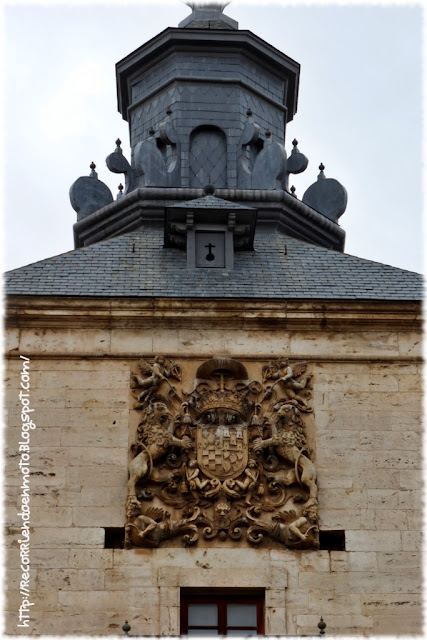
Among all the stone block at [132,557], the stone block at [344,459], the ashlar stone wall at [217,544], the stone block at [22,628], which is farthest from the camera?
the stone block at [344,459]

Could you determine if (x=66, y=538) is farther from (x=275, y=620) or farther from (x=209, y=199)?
(x=209, y=199)

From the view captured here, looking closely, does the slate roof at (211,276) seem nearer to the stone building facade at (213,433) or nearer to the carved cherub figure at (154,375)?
the stone building facade at (213,433)

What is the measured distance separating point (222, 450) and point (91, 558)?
2.00 metres

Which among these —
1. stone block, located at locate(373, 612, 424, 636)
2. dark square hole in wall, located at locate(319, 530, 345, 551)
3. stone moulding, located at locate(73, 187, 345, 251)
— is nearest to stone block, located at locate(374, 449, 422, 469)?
dark square hole in wall, located at locate(319, 530, 345, 551)

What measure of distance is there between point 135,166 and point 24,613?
9436 millimetres

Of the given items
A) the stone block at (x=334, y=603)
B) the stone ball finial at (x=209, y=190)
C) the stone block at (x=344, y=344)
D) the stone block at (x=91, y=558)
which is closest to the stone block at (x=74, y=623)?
the stone block at (x=91, y=558)

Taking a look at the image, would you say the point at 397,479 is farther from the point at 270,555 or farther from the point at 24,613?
the point at 24,613

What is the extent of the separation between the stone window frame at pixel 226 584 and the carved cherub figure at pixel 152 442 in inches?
45.3

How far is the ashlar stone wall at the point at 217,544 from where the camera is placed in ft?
71.2

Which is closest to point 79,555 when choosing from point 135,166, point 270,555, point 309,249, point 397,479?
point 270,555

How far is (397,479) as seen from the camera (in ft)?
74.6

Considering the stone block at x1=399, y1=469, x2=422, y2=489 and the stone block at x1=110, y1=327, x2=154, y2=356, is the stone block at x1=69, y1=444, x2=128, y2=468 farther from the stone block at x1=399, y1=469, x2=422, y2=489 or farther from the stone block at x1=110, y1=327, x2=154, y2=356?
the stone block at x1=399, y1=469, x2=422, y2=489

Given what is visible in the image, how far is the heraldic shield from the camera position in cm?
2258

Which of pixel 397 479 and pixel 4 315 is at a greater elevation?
pixel 4 315
